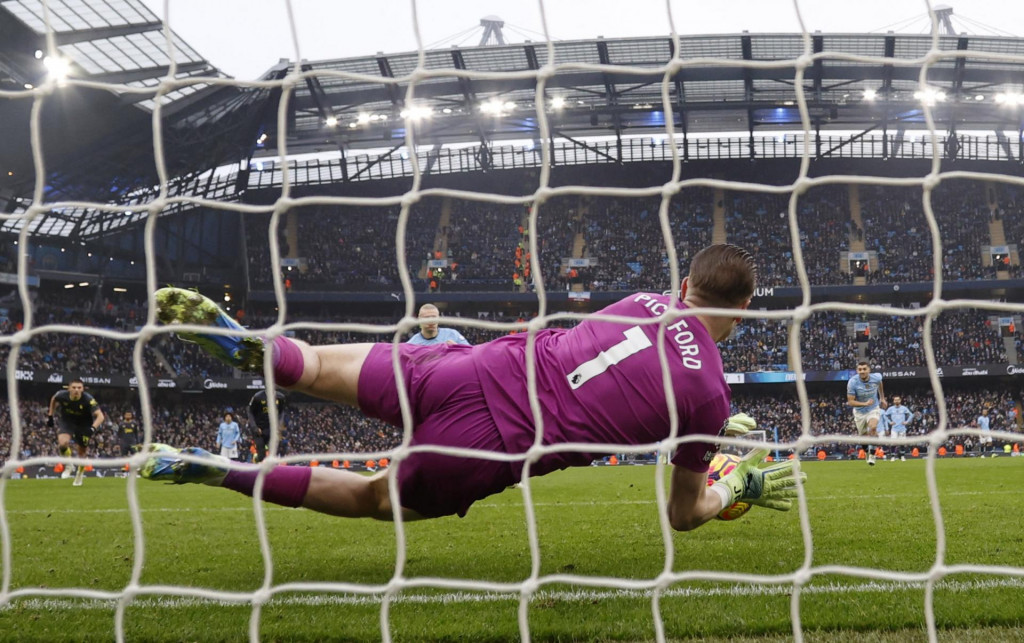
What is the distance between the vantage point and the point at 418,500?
127 inches

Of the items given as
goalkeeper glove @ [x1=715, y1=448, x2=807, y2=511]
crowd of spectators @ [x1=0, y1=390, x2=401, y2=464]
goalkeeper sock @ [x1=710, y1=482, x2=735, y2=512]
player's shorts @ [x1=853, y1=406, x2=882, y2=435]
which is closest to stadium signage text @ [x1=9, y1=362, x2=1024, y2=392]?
crowd of spectators @ [x1=0, y1=390, x2=401, y2=464]

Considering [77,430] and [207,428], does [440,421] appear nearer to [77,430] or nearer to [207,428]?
[77,430]

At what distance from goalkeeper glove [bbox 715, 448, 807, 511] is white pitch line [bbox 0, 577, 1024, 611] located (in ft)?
1.59

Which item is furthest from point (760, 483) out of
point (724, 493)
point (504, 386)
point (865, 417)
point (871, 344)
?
point (871, 344)

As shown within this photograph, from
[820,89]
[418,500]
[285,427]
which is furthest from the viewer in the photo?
[285,427]

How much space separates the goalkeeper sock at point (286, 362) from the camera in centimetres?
303

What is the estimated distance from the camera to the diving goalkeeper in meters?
3.05

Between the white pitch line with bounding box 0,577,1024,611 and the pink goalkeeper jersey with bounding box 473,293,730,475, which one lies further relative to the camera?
the white pitch line with bounding box 0,577,1024,611

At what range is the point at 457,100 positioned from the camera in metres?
29.2

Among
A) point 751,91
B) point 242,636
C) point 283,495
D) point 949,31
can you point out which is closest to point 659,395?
point 283,495

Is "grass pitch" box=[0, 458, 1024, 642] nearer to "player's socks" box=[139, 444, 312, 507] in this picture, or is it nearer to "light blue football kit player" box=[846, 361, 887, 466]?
"player's socks" box=[139, 444, 312, 507]

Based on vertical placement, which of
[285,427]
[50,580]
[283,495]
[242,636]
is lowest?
[285,427]

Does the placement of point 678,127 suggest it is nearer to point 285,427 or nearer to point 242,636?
point 285,427

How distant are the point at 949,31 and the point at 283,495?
48.6 metres
